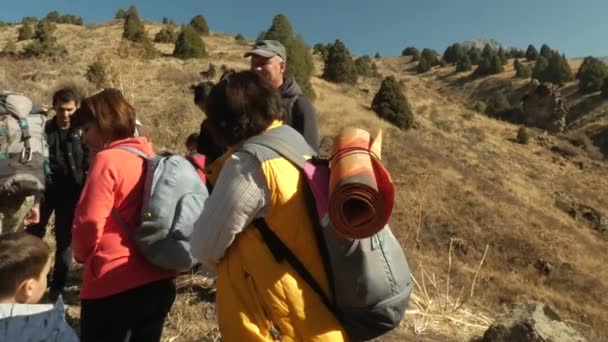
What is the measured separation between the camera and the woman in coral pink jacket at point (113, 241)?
6.86 ft

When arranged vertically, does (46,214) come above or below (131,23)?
below

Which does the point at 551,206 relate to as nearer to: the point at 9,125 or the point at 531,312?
the point at 531,312

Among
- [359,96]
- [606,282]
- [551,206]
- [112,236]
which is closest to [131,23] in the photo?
[359,96]

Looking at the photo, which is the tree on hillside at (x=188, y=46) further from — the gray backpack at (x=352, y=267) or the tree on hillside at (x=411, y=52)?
the tree on hillside at (x=411, y=52)

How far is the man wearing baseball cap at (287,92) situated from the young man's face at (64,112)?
135 cm

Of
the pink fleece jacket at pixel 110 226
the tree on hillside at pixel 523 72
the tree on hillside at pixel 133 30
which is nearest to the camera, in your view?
the pink fleece jacket at pixel 110 226

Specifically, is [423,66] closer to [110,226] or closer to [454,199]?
[454,199]

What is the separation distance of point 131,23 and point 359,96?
1233 centimetres

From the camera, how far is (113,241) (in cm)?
216

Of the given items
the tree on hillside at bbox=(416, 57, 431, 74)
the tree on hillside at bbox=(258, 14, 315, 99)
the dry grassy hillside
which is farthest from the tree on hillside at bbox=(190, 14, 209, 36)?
the tree on hillside at bbox=(416, 57, 431, 74)

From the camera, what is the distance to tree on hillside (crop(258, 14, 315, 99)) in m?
23.9

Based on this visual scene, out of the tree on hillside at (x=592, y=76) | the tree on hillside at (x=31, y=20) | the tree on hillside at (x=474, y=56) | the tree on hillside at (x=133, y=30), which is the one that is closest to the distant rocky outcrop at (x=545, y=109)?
the tree on hillside at (x=592, y=76)

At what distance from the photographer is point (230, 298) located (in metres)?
1.64

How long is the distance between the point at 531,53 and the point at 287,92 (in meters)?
59.8
